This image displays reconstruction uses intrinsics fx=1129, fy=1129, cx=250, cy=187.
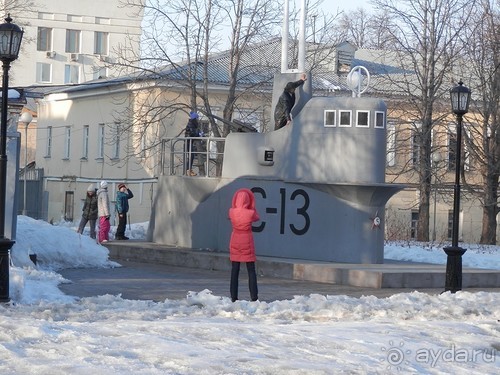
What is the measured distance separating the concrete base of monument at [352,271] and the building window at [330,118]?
2903 mm

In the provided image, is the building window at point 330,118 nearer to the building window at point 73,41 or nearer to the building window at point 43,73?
the building window at point 43,73

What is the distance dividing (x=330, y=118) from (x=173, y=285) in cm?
560

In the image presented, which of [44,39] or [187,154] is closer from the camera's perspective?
[187,154]

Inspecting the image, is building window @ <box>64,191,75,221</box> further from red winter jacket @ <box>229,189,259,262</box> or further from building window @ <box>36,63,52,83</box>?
red winter jacket @ <box>229,189,259,262</box>

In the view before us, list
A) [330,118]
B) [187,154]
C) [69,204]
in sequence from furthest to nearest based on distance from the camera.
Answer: [69,204] < [187,154] < [330,118]

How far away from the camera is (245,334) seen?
40.6 feet

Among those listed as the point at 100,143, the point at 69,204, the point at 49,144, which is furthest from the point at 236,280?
the point at 49,144

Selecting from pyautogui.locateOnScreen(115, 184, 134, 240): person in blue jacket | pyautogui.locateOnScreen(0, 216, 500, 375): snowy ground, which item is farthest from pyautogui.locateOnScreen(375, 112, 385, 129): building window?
pyautogui.locateOnScreen(115, 184, 134, 240): person in blue jacket

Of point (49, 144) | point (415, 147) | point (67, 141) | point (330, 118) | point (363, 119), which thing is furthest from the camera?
point (49, 144)

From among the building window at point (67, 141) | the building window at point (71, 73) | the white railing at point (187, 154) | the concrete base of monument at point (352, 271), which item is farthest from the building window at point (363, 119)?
the building window at point (71, 73)

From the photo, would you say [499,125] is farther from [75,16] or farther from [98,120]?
[75,16]

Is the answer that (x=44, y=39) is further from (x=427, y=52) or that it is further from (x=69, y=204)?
(x=427, y=52)

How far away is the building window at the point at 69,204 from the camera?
59647mm

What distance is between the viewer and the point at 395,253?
98.2 ft
